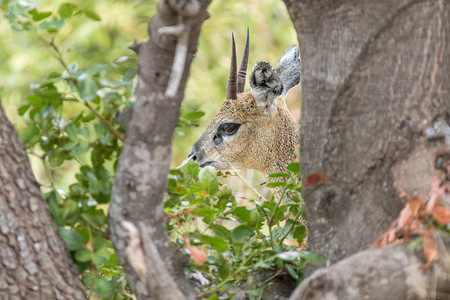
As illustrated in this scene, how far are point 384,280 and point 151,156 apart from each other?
→ 0.55 metres

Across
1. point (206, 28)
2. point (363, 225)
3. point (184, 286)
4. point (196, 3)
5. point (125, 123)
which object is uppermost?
point (196, 3)

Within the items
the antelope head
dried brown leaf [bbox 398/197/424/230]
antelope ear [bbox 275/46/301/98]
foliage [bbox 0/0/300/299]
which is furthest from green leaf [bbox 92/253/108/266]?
antelope ear [bbox 275/46/301/98]

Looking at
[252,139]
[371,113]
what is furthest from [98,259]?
[252,139]

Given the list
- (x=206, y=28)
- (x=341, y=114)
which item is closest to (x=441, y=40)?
(x=341, y=114)

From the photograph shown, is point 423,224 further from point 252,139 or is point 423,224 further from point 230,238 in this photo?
point 252,139

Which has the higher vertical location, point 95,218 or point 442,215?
point 442,215

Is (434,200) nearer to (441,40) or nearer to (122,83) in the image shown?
(441,40)

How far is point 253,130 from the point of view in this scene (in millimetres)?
4059

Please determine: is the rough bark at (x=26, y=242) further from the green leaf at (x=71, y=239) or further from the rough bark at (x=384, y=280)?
the rough bark at (x=384, y=280)

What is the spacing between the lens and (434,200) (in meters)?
1.46

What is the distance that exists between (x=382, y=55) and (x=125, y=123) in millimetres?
643

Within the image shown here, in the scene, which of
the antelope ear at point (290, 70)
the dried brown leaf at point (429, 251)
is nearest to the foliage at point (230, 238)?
the dried brown leaf at point (429, 251)

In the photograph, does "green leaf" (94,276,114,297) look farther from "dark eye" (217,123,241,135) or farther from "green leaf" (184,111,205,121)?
"dark eye" (217,123,241,135)

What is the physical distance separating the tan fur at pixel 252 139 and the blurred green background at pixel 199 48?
2236 millimetres
